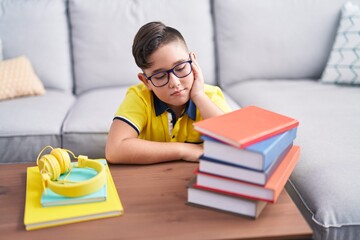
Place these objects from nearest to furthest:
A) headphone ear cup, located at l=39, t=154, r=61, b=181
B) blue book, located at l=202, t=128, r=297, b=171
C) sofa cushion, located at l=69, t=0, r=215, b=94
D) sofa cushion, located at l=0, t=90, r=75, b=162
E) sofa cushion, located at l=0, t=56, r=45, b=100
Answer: blue book, located at l=202, t=128, r=297, b=171
headphone ear cup, located at l=39, t=154, r=61, b=181
sofa cushion, located at l=0, t=90, r=75, b=162
sofa cushion, located at l=0, t=56, r=45, b=100
sofa cushion, located at l=69, t=0, r=215, b=94

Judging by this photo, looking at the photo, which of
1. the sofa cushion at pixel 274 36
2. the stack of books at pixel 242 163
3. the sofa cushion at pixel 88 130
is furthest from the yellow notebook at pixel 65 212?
the sofa cushion at pixel 274 36

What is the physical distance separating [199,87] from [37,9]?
132 centimetres

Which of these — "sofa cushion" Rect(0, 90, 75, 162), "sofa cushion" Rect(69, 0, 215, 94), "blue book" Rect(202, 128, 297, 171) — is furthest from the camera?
"sofa cushion" Rect(69, 0, 215, 94)

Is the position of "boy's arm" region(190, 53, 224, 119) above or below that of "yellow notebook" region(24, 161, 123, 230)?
above

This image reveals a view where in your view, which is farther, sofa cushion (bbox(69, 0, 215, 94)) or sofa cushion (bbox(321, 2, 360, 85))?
sofa cushion (bbox(69, 0, 215, 94))

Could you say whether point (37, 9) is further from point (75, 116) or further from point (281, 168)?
point (281, 168)

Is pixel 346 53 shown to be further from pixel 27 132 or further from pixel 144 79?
pixel 27 132

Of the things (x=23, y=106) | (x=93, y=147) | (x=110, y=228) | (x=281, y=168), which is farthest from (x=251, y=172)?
(x=23, y=106)

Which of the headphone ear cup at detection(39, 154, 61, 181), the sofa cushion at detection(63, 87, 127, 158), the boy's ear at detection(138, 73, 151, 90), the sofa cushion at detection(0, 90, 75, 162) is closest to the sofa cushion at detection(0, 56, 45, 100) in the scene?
the sofa cushion at detection(0, 90, 75, 162)

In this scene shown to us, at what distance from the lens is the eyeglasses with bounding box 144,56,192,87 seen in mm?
1173

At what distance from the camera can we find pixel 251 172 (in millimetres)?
844

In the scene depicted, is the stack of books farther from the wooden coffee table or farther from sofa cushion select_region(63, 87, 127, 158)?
sofa cushion select_region(63, 87, 127, 158)

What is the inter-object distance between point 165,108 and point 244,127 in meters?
0.47

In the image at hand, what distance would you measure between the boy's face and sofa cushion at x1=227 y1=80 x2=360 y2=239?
0.41 metres
